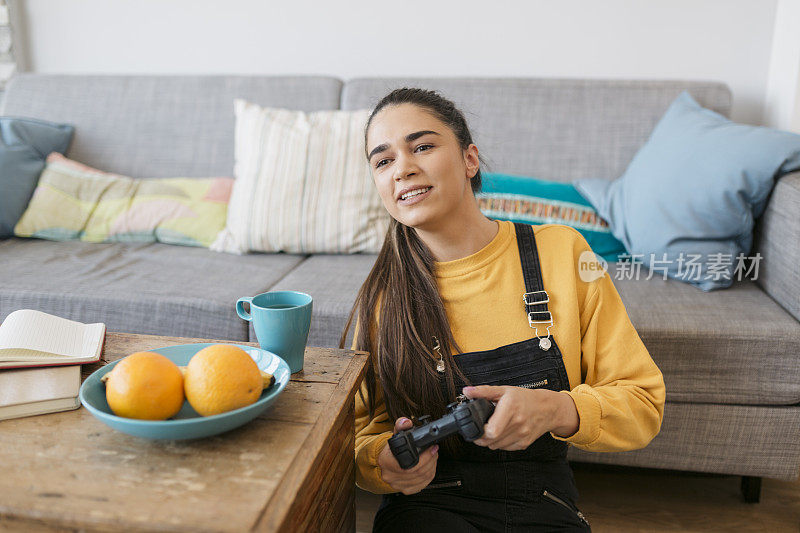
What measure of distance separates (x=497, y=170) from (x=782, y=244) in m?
0.81

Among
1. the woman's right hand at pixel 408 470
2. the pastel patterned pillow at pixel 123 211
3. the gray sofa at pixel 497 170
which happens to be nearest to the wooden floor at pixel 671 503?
the gray sofa at pixel 497 170

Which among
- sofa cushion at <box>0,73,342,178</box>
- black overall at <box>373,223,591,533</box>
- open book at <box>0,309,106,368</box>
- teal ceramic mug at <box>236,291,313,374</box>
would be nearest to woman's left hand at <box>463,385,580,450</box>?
black overall at <box>373,223,591,533</box>

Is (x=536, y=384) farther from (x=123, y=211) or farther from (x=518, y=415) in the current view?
(x=123, y=211)

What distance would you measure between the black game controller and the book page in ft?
1.52

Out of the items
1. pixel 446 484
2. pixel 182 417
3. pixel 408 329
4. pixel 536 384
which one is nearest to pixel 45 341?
pixel 182 417

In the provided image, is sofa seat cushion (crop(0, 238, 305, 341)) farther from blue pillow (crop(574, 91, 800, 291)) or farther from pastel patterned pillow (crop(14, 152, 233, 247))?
blue pillow (crop(574, 91, 800, 291))

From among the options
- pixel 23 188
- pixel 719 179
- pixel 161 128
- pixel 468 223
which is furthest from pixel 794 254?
pixel 23 188

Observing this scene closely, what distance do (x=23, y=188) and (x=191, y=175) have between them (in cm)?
51

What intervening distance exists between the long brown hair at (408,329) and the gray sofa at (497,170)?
0.38 metres

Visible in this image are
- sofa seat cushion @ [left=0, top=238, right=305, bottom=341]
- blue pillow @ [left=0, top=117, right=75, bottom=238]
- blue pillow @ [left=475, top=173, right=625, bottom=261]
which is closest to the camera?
sofa seat cushion @ [left=0, top=238, right=305, bottom=341]

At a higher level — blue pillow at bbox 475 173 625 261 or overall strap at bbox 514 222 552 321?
overall strap at bbox 514 222 552 321

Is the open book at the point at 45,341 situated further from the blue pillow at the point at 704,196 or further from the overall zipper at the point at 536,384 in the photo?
the blue pillow at the point at 704,196

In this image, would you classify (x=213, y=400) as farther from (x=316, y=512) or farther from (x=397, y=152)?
(x=397, y=152)

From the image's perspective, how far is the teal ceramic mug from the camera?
838mm
